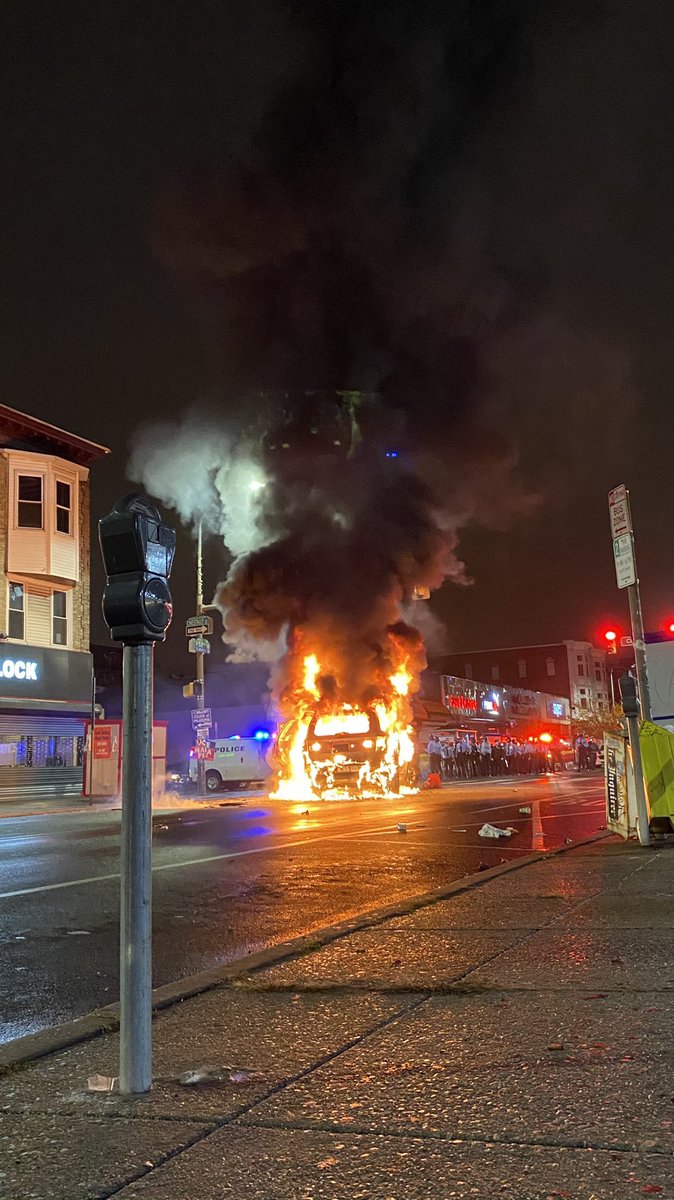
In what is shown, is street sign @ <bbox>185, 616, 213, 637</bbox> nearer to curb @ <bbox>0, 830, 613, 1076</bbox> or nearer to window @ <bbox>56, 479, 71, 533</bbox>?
window @ <bbox>56, 479, 71, 533</bbox>

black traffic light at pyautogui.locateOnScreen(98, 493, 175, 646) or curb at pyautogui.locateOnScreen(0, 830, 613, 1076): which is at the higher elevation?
black traffic light at pyautogui.locateOnScreen(98, 493, 175, 646)

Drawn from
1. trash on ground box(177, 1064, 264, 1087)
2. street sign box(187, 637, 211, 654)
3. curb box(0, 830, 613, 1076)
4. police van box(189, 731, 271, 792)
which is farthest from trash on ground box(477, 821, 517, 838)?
police van box(189, 731, 271, 792)

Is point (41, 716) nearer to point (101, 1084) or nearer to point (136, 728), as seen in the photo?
point (101, 1084)

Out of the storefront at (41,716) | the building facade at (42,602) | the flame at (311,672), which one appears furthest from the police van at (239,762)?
the building facade at (42,602)

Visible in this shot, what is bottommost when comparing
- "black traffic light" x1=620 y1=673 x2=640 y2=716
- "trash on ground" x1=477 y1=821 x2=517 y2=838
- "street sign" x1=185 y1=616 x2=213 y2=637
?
"trash on ground" x1=477 y1=821 x2=517 y2=838

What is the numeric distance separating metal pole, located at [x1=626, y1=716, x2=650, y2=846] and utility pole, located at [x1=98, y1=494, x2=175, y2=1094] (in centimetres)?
785

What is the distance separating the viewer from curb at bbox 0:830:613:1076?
3998 mm

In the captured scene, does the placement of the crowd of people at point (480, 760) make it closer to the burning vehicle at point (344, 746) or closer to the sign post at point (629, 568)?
the burning vehicle at point (344, 746)

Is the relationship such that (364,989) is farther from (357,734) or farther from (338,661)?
(338,661)

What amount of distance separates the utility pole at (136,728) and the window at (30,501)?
24961 millimetres

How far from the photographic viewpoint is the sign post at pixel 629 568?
11.9 meters

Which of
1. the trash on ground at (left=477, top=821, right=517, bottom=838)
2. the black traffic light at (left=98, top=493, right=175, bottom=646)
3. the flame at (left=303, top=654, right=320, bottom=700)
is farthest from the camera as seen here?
the flame at (left=303, top=654, right=320, bottom=700)

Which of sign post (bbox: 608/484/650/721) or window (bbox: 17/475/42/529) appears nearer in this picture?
sign post (bbox: 608/484/650/721)

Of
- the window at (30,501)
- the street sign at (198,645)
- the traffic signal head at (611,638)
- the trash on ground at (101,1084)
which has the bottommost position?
the trash on ground at (101,1084)
